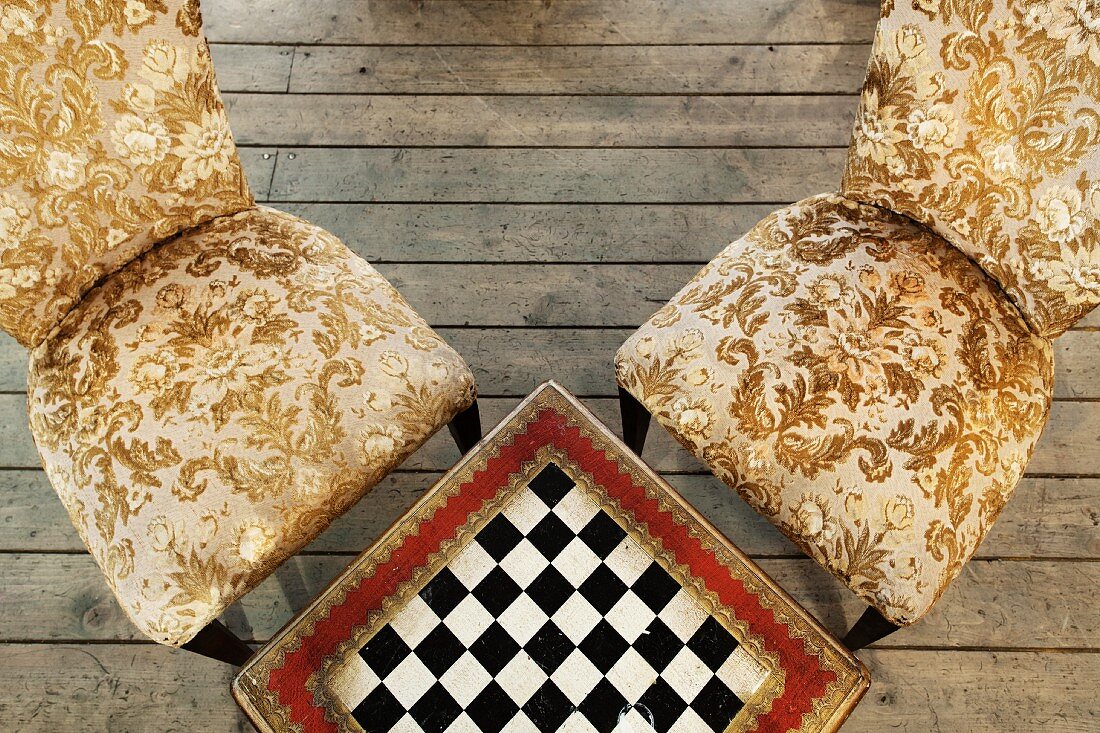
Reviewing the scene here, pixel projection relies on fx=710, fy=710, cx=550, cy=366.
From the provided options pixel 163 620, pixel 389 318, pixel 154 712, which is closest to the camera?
pixel 163 620

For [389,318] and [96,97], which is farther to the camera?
[389,318]

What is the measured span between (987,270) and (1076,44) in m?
0.27

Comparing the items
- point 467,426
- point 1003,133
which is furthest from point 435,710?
point 1003,133

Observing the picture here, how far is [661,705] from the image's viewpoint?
803 mm

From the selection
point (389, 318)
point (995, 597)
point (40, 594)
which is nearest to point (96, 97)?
point (389, 318)

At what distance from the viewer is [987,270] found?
2.95 ft

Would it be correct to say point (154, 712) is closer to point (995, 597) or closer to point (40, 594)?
point (40, 594)

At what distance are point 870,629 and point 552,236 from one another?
0.94m

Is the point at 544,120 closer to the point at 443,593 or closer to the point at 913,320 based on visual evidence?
the point at 913,320

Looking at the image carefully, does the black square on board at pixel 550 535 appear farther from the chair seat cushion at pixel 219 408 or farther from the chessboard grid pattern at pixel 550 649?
the chair seat cushion at pixel 219 408

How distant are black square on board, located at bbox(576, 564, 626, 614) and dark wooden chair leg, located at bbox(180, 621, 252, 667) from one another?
48 cm

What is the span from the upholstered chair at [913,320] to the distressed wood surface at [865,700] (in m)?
0.30

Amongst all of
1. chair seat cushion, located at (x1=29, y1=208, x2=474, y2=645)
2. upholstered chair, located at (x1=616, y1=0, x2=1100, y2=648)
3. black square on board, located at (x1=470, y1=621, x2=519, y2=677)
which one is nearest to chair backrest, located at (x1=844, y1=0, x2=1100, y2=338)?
upholstered chair, located at (x1=616, y1=0, x2=1100, y2=648)

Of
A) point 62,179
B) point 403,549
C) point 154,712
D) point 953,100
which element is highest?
point 953,100
